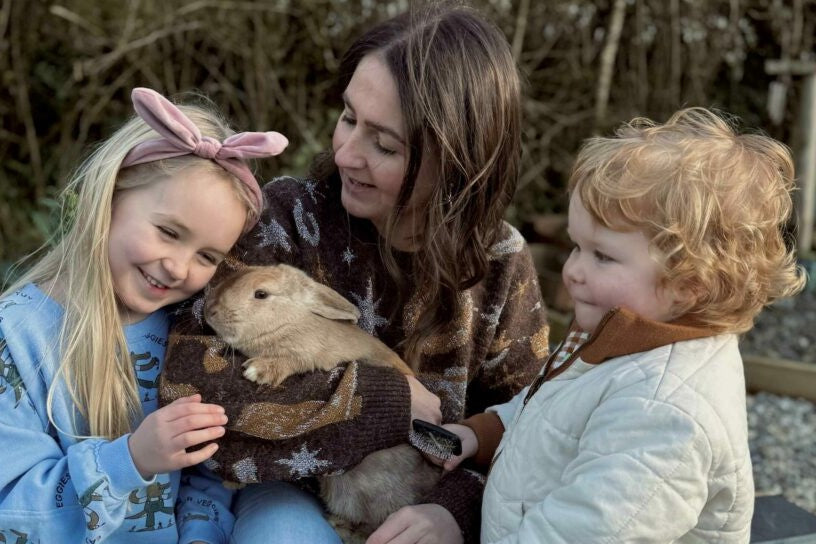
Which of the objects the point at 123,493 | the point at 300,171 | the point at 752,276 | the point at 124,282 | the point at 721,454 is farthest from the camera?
the point at 300,171

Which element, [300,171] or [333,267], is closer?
[333,267]

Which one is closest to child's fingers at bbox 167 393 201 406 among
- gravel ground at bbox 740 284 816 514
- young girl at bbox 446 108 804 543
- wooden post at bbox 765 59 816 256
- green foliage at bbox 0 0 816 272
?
young girl at bbox 446 108 804 543

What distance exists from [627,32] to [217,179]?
4.97 meters

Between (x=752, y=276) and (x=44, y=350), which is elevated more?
(x=752, y=276)

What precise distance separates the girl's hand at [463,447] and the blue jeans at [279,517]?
34 cm

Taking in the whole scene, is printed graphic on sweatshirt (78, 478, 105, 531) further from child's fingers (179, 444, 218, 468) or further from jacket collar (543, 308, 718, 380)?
jacket collar (543, 308, 718, 380)

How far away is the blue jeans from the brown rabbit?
8cm

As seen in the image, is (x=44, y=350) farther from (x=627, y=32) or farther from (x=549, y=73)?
(x=627, y=32)

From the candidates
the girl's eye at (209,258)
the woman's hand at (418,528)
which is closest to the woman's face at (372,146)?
the girl's eye at (209,258)

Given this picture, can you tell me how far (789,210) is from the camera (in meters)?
1.78

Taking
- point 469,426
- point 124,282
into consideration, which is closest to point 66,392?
point 124,282

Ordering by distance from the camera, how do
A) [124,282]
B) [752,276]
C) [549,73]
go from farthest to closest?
[549,73] < [124,282] < [752,276]

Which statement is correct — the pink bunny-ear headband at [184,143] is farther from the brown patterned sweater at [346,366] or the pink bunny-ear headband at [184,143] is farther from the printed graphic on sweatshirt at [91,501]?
the printed graphic on sweatshirt at [91,501]

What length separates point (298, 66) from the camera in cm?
585
